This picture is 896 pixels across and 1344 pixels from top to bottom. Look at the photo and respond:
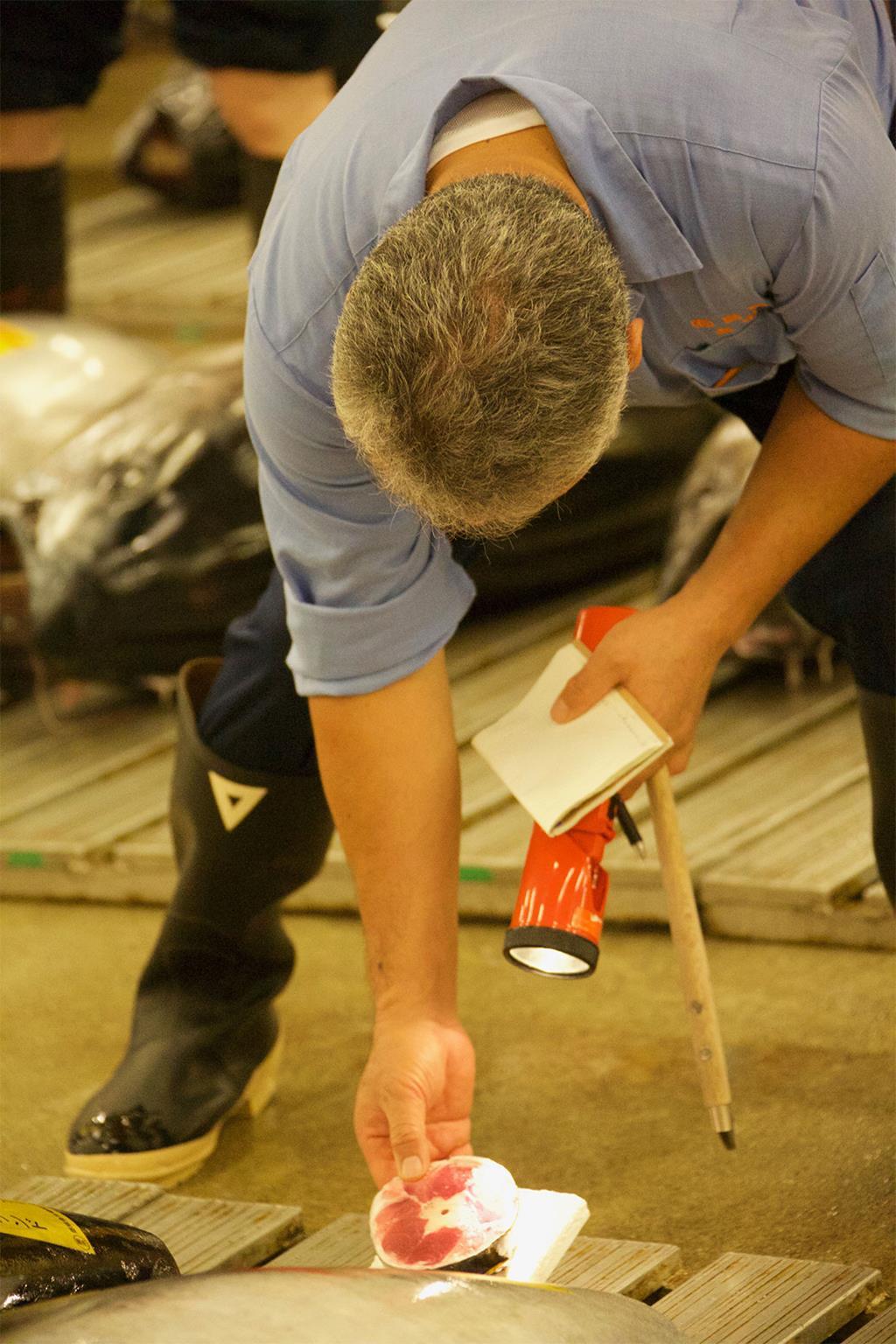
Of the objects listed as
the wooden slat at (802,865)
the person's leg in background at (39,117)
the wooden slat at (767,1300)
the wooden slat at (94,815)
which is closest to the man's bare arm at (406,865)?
the wooden slat at (767,1300)

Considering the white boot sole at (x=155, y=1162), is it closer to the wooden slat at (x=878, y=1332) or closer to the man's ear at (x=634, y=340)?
the wooden slat at (x=878, y=1332)

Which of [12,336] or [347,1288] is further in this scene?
[12,336]

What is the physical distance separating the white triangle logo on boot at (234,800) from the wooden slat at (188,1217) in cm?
38

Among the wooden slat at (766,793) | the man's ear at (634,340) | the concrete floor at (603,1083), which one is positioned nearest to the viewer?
the man's ear at (634,340)

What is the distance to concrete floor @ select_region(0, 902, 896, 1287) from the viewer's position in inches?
68.2

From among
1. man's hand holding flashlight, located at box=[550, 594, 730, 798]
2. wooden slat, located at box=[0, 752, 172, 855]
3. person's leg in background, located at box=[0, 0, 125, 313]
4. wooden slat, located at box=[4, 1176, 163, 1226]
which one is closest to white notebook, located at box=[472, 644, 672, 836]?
man's hand holding flashlight, located at box=[550, 594, 730, 798]

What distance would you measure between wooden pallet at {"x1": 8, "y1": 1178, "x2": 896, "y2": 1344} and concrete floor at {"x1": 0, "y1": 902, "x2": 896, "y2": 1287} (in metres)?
0.09

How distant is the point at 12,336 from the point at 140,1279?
224 cm

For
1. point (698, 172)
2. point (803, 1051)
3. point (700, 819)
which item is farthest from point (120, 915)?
point (698, 172)

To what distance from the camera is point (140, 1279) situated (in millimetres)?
1394

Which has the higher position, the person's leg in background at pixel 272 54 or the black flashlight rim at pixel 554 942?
the person's leg in background at pixel 272 54

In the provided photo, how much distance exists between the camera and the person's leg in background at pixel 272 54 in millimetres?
2941

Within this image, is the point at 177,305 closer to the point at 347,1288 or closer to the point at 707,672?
the point at 707,672

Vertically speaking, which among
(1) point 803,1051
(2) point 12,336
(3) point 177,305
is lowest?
(3) point 177,305
